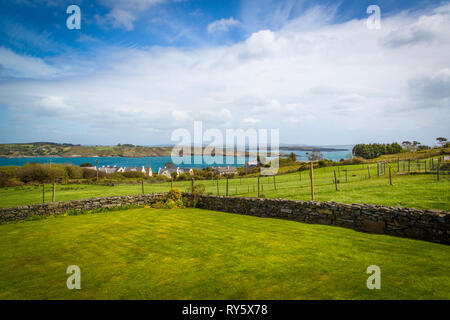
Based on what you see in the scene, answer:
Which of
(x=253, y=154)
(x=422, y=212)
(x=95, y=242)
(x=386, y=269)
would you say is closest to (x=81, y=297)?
(x=95, y=242)

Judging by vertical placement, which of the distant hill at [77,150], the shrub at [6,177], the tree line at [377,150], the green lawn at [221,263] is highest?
the distant hill at [77,150]

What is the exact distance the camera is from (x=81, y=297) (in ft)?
13.6

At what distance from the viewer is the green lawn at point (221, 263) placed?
4.18m

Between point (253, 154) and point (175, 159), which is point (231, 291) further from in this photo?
point (175, 159)

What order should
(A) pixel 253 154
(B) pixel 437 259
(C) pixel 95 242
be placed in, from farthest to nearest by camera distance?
(A) pixel 253 154 < (C) pixel 95 242 < (B) pixel 437 259

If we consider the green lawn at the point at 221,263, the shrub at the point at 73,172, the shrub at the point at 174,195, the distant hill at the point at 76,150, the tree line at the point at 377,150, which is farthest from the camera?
the distant hill at the point at 76,150

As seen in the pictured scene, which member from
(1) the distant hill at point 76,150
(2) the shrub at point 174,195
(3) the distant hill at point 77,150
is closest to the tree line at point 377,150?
(3) the distant hill at point 77,150

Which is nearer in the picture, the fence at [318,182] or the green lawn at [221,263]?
the green lawn at [221,263]

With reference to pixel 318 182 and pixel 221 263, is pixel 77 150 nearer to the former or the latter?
pixel 318 182

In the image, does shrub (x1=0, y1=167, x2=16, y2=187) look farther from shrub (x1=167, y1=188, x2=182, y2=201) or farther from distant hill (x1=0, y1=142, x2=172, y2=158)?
distant hill (x1=0, y1=142, x2=172, y2=158)

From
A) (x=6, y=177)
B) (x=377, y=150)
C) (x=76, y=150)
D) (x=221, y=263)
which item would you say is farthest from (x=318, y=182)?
(x=76, y=150)

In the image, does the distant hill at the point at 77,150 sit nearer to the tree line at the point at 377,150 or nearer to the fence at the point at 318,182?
the tree line at the point at 377,150

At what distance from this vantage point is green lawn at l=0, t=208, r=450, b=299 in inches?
165

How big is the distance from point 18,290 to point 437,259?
8504mm
